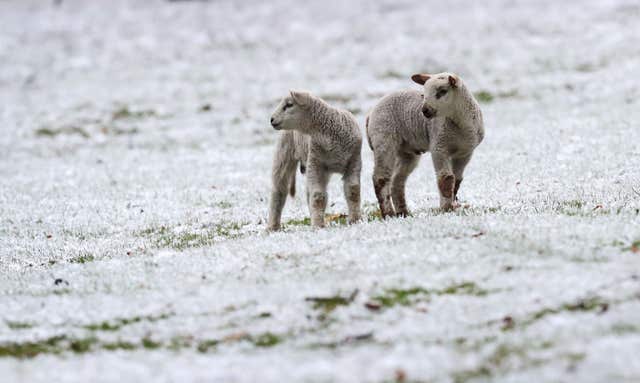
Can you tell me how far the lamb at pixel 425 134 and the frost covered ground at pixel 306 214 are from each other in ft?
2.40

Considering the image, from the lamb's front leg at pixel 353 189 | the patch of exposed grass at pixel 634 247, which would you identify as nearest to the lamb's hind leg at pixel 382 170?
the lamb's front leg at pixel 353 189

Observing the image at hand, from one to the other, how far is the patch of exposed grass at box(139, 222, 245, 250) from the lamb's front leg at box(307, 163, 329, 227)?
168 cm

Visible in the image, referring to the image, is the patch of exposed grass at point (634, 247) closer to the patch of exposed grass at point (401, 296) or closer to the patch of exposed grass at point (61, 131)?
the patch of exposed grass at point (401, 296)

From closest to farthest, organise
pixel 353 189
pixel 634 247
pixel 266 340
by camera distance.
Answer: pixel 266 340 < pixel 634 247 < pixel 353 189

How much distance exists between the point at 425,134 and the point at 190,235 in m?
4.64

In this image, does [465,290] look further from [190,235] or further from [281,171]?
[190,235]

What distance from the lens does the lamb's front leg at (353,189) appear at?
13.2m

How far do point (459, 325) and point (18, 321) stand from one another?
4939 mm

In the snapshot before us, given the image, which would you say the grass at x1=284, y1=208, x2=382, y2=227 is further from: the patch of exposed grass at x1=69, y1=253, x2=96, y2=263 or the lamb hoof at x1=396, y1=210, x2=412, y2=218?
the patch of exposed grass at x1=69, y1=253, x2=96, y2=263

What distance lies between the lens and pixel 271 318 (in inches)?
353

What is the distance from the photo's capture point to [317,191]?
13.1 meters

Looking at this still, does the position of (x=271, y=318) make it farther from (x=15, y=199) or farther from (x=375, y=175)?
(x=15, y=199)

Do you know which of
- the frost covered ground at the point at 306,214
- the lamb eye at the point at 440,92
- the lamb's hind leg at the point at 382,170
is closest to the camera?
the frost covered ground at the point at 306,214

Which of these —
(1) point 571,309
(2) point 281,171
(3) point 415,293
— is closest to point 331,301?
(3) point 415,293
